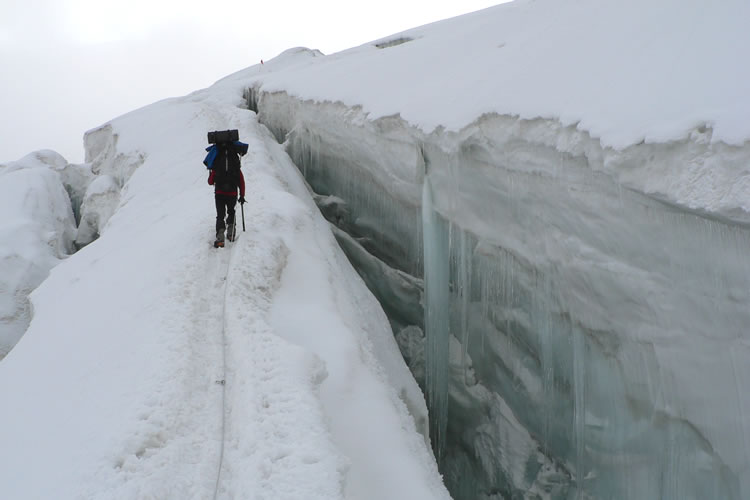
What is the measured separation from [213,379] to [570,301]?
3.65 meters

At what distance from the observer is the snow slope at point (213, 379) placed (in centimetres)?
376

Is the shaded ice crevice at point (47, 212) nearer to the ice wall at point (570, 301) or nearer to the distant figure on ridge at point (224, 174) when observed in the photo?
the distant figure on ridge at point (224, 174)

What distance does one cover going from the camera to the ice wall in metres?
4.20

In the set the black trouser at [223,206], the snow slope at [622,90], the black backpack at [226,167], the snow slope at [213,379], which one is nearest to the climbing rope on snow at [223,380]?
the snow slope at [213,379]

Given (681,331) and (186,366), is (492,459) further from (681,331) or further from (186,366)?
(186,366)

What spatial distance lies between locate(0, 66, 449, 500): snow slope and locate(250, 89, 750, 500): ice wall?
126 centimetres

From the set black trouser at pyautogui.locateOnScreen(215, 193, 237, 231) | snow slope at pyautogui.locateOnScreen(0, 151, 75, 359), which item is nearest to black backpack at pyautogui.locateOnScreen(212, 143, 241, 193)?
black trouser at pyautogui.locateOnScreen(215, 193, 237, 231)

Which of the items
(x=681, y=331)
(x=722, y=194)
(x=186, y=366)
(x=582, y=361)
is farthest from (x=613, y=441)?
(x=186, y=366)

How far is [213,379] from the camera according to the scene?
4770 mm

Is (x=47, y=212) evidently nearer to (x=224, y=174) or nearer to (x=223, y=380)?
(x=224, y=174)

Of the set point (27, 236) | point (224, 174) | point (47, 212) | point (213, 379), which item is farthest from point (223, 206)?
point (47, 212)

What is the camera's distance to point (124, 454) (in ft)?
12.4

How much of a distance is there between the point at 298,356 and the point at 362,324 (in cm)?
223

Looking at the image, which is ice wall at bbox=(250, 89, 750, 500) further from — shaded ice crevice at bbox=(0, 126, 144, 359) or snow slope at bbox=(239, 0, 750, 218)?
shaded ice crevice at bbox=(0, 126, 144, 359)
